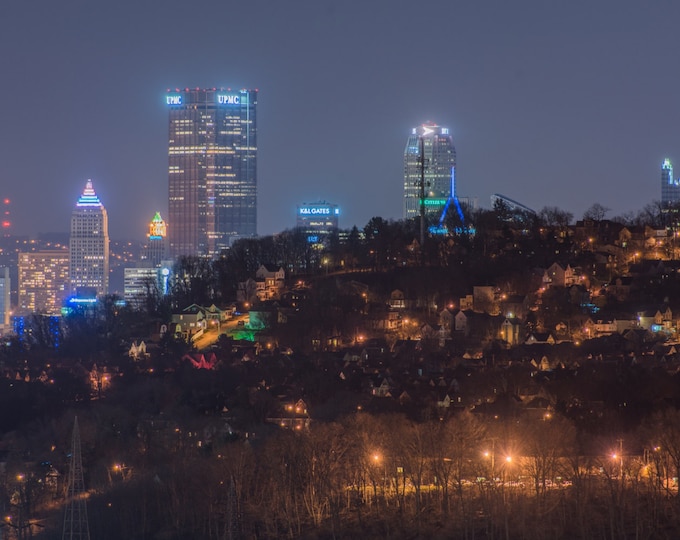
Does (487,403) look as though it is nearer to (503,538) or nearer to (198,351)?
(503,538)

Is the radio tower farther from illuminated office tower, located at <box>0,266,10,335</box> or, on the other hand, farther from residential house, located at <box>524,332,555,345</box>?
illuminated office tower, located at <box>0,266,10,335</box>

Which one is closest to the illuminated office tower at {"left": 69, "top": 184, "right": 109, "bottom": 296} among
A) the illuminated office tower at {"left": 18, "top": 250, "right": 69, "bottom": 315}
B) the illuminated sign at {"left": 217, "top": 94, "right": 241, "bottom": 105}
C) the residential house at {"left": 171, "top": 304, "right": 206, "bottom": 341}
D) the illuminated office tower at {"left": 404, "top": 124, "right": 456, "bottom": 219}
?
the illuminated office tower at {"left": 18, "top": 250, "right": 69, "bottom": 315}

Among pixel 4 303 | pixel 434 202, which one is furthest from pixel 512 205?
pixel 4 303

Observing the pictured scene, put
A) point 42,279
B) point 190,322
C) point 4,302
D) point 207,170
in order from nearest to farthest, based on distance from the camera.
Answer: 1. point 190,322
2. point 4,302
3. point 207,170
4. point 42,279

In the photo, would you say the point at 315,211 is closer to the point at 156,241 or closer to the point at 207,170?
the point at 207,170

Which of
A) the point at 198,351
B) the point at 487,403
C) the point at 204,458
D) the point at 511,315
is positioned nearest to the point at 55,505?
the point at 204,458

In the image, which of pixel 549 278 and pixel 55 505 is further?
pixel 549 278

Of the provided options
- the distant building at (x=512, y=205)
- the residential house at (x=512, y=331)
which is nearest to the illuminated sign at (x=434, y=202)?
the distant building at (x=512, y=205)
